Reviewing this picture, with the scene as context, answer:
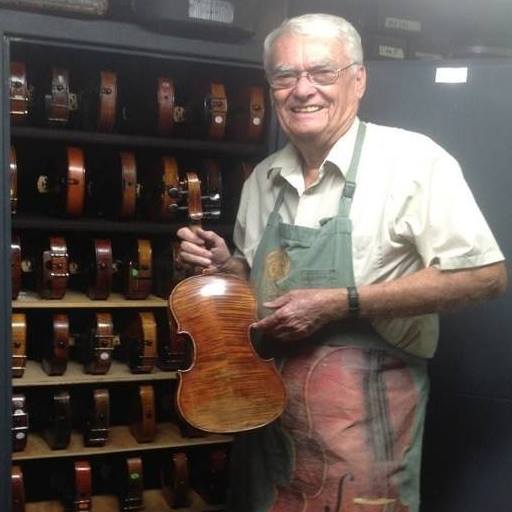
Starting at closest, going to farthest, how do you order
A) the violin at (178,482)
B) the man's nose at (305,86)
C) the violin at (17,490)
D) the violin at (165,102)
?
the man's nose at (305,86)
the violin at (17,490)
the violin at (165,102)
the violin at (178,482)

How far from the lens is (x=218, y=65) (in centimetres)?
216

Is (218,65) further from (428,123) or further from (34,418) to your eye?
(34,418)

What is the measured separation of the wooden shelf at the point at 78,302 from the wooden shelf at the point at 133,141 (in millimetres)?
489

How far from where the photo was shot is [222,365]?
60.7 inches

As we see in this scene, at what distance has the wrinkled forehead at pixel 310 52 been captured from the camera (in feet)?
5.23

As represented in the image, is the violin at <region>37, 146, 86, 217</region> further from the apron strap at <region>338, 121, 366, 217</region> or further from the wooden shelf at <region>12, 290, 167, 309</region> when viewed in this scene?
the apron strap at <region>338, 121, 366, 217</region>

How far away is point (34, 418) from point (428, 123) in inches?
62.4

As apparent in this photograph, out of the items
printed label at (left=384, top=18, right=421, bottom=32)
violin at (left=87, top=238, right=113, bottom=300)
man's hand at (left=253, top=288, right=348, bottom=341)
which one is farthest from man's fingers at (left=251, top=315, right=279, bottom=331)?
printed label at (left=384, top=18, right=421, bottom=32)

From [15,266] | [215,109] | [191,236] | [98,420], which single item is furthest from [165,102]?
[98,420]

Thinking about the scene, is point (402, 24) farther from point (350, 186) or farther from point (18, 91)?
point (18, 91)

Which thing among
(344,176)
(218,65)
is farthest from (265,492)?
(218,65)

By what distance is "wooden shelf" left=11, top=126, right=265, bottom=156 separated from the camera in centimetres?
221

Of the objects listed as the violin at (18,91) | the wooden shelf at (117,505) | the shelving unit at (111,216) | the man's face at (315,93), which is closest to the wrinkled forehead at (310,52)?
the man's face at (315,93)

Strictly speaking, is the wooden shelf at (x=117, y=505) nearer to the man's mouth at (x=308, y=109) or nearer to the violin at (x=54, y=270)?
the violin at (x=54, y=270)
